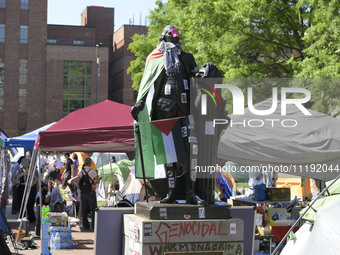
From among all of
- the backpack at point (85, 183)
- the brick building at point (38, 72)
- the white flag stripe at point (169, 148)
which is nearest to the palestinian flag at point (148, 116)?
the white flag stripe at point (169, 148)

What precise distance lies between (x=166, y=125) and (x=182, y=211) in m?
1.03

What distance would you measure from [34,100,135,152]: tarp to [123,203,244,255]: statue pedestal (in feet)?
17.0

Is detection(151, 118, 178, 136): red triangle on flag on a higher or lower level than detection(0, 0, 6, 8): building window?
lower

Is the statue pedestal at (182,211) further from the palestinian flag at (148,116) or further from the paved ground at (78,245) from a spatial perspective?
the paved ground at (78,245)

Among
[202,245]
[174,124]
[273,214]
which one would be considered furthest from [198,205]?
[273,214]

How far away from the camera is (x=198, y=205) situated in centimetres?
727

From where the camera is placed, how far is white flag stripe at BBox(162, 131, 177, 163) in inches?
289

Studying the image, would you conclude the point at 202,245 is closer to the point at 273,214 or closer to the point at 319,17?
the point at 273,214

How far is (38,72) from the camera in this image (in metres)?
70.6

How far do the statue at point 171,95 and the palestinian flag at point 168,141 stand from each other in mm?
→ 57

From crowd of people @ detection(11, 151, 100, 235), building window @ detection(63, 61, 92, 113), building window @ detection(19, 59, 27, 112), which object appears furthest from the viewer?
building window @ detection(63, 61, 92, 113)

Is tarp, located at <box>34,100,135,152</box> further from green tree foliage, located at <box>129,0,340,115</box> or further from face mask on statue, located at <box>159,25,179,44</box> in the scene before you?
green tree foliage, located at <box>129,0,340,115</box>

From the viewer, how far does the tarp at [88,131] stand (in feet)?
40.3

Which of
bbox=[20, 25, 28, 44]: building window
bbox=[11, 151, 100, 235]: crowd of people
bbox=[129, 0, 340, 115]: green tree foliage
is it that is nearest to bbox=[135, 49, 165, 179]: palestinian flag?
bbox=[11, 151, 100, 235]: crowd of people
